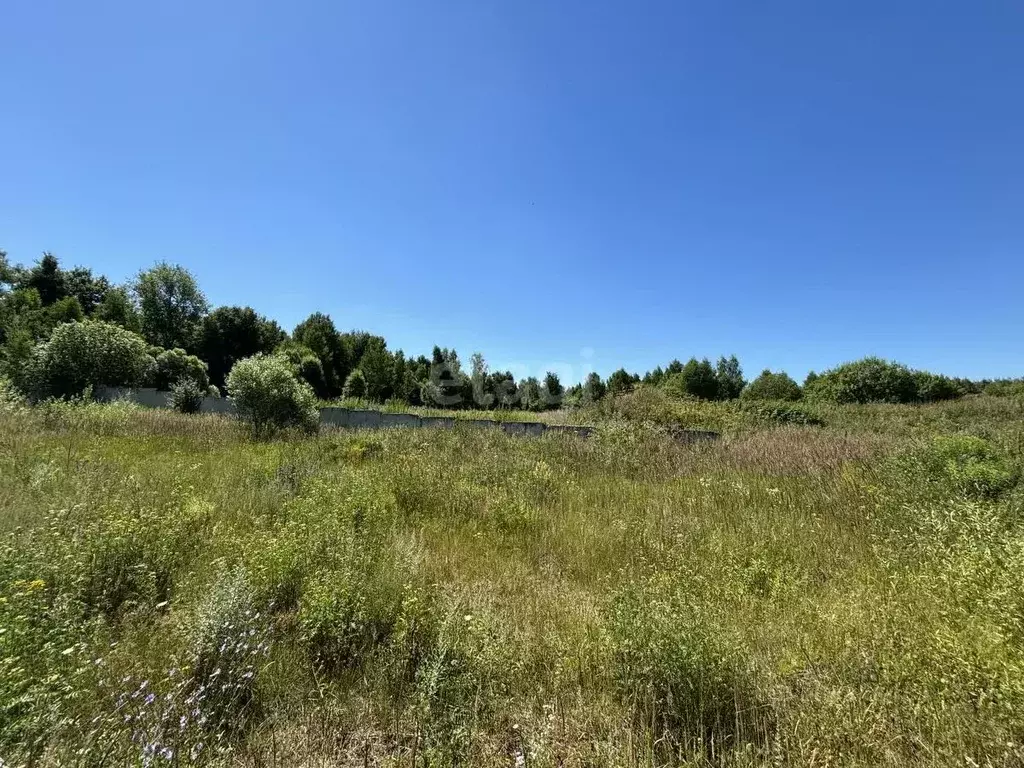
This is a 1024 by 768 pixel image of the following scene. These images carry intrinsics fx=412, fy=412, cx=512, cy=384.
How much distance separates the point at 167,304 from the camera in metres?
38.2

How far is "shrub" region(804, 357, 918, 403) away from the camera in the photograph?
27062 millimetres

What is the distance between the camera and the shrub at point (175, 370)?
972 inches

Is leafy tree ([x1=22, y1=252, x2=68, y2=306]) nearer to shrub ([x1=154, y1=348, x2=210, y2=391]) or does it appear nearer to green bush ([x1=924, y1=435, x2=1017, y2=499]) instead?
shrub ([x1=154, y1=348, x2=210, y2=391])

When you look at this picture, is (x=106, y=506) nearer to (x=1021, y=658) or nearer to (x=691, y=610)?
(x=691, y=610)

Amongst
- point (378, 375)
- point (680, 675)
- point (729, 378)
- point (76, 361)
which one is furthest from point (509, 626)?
point (729, 378)

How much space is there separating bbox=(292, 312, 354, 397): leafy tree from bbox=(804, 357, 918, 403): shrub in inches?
1508

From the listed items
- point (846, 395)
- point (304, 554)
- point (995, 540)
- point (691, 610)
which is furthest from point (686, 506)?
point (846, 395)

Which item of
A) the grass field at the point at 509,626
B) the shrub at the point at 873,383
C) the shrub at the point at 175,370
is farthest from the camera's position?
the shrub at the point at 873,383

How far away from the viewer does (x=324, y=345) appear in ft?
119

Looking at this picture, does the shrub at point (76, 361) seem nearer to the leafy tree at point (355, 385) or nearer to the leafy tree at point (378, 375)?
the leafy tree at point (355, 385)

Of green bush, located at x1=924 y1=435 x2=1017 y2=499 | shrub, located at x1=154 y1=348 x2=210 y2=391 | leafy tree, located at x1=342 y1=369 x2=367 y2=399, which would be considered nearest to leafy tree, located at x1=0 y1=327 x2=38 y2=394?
shrub, located at x1=154 y1=348 x2=210 y2=391

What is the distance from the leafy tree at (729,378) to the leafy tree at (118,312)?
4994 centimetres

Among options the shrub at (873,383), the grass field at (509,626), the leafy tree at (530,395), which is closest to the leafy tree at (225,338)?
the leafy tree at (530,395)

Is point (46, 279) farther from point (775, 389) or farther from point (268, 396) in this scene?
point (775, 389)
